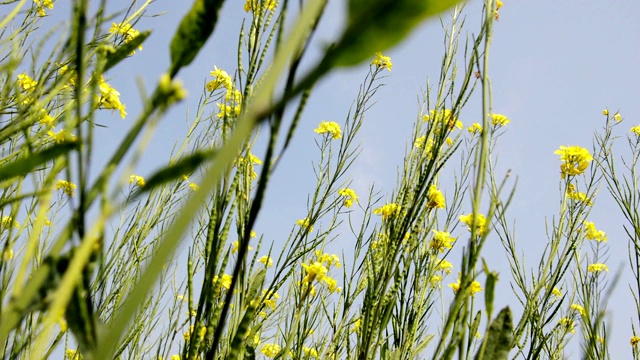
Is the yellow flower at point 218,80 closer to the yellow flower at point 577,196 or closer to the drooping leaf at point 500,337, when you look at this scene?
the yellow flower at point 577,196

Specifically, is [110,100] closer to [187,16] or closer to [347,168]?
[187,16]

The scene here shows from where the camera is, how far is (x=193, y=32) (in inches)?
11.2

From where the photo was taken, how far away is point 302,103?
30 centimetres

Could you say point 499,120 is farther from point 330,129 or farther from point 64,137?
point 64,137

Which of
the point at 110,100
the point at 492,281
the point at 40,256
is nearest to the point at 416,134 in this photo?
the point at 110,100

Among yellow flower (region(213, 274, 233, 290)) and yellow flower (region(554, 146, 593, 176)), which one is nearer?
yellow flower (region(213, 274, 233, 290))

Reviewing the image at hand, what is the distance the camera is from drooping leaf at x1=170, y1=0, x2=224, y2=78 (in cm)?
28

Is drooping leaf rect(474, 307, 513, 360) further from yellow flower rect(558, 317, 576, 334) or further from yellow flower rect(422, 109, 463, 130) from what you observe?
yellow flower rect(558, 317, 576, 334)

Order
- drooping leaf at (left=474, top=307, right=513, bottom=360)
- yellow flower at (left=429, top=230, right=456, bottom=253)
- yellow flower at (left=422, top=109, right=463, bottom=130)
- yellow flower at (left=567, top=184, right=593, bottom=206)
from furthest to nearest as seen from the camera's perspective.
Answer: yellow flower at (left=567, top=184, right=593, bottom=206)
yellow flower at (left=429, top=230, right=456, bottom=253)
yellow flower at (left=422, top=109, right=463, bottom=130)
drooping leaf at (left=474, top=307, right=513, bottom=360)

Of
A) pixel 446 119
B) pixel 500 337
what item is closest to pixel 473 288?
pixel 446 119

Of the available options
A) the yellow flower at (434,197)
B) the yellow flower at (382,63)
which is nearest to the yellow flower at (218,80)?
the yellow flower at (382,63)

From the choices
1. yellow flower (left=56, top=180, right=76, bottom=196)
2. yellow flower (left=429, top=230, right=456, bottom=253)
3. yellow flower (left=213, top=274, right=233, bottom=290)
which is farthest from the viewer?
yellow flower (left=429, top=230, right=456, bottom=253)

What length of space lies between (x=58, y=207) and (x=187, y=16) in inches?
97.6

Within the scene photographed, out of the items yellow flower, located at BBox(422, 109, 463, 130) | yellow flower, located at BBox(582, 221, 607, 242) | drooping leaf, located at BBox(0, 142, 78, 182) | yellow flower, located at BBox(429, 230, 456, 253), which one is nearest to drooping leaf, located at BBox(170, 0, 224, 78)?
drooping leaf, located at BBox(0, 142, 78, 182)
